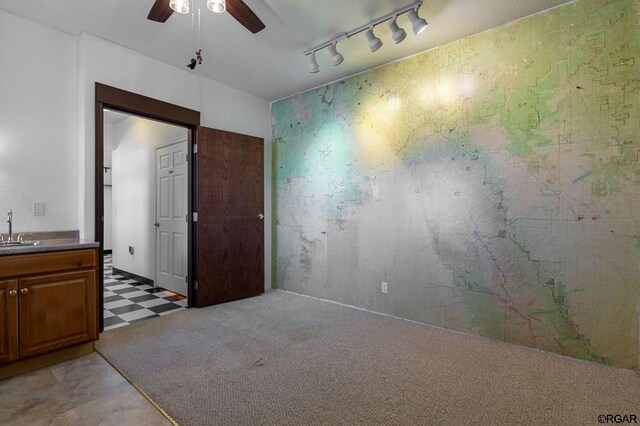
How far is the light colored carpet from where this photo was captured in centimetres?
168

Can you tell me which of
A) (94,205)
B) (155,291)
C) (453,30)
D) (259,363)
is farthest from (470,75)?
(155,291)

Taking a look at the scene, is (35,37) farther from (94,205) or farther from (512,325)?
(512,325)

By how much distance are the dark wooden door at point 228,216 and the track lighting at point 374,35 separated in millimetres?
1390

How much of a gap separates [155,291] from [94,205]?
1.83 meters

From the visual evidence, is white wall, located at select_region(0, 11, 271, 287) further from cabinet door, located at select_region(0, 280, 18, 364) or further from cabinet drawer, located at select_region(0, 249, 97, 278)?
cabinet door, located at select_region(0, 280, 18, 364)

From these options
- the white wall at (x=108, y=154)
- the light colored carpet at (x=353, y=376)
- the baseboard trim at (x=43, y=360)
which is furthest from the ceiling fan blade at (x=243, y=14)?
the white wall at (x=108, y=154)

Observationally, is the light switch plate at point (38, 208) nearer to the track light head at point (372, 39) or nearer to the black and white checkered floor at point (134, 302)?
the black and white checkered floor at point (134, 302)

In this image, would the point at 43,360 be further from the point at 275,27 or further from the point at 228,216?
the point at 275,27

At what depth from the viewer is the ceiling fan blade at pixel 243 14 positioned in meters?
1.89

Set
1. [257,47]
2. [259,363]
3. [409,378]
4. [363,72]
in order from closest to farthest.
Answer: [409,378] < [259,363] < [257,47] < [363,72]

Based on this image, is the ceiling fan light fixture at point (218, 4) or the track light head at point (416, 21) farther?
the track light head at point (416, 21)

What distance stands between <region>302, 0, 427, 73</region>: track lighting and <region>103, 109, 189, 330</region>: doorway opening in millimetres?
1851

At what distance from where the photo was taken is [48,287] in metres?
2.13

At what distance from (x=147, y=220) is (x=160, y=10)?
3238 millimetres
